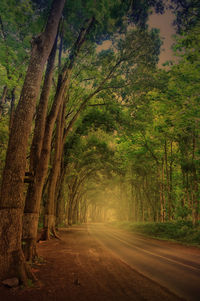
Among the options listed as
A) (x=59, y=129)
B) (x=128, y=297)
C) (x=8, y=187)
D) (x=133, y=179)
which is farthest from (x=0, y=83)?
(x=133, y=179)

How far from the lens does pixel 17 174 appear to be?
580 cm

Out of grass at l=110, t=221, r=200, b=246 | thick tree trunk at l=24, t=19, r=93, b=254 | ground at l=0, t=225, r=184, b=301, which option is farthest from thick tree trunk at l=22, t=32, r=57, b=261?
grass at l=110, t=221, r=200, b=246

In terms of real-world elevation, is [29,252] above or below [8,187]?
below

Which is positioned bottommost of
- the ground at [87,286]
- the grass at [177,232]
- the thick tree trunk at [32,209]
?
the grass at [177,232]

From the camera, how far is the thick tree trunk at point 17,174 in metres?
5.30

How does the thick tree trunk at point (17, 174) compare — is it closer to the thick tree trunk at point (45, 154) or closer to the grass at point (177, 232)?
the thick tree trunk at point (45, 154)

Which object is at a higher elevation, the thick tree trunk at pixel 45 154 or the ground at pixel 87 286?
the thick tree trunk at pixel 45 154

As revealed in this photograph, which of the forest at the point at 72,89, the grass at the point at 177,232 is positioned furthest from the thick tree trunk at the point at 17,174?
the grass at the point at 177,232

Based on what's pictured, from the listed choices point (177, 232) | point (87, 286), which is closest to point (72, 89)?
point (87, 286)

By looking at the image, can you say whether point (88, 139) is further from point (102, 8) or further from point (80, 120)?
point (102, 8)

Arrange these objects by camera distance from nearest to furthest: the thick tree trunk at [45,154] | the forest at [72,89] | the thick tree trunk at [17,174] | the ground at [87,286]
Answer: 1. the ground at [87,286]
2. the thick tree trunk at [17,174]
3. the forest at [72,89]
4. the thick tree trunk at [45,154]

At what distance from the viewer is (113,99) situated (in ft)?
57.1

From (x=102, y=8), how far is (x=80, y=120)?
43.2 feet

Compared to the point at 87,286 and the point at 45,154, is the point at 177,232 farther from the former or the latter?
the point at 87,286
